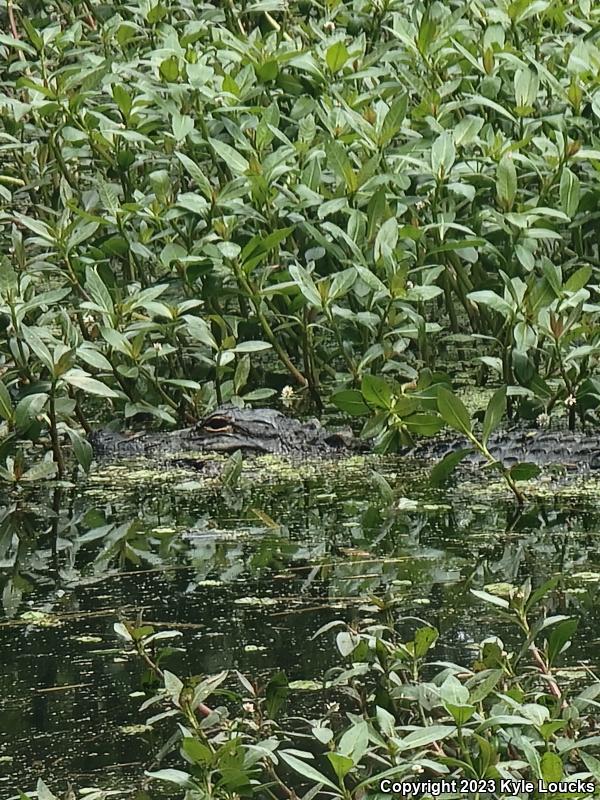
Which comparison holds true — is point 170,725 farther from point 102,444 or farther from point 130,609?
point 102,444

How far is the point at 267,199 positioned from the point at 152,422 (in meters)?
0.62

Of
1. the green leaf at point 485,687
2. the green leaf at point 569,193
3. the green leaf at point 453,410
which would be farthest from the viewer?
the green leaf at point 569,193

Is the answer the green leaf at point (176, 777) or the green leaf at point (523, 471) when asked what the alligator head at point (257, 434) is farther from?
the green leaf at point (176, 777)

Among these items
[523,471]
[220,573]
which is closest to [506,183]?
[523,471]

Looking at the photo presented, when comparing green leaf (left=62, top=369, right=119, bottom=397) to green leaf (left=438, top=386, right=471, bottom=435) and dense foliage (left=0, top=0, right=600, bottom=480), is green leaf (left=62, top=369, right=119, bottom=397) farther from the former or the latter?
green leaf (left=438, top=386, right=471, bottom=435)

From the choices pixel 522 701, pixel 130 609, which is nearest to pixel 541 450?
pixel 130 609

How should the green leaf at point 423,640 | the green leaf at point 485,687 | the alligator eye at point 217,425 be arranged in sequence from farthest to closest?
the alligator eye at point 217,425, the green leaf at point 423,640, the green leaf at point 485,687

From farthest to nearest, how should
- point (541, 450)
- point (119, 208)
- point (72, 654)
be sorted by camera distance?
point (119, 208) → point (541, 450) → point (72, 654)

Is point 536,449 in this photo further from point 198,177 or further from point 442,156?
point 198,177

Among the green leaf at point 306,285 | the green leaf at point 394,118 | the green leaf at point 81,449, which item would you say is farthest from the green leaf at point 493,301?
the green leaf at point 81,449

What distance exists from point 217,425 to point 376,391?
1.59 ft

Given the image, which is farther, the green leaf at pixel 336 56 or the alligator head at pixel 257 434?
the green leaf at pixel 336 56

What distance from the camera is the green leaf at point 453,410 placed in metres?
3.14

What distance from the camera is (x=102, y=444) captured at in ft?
12.7
